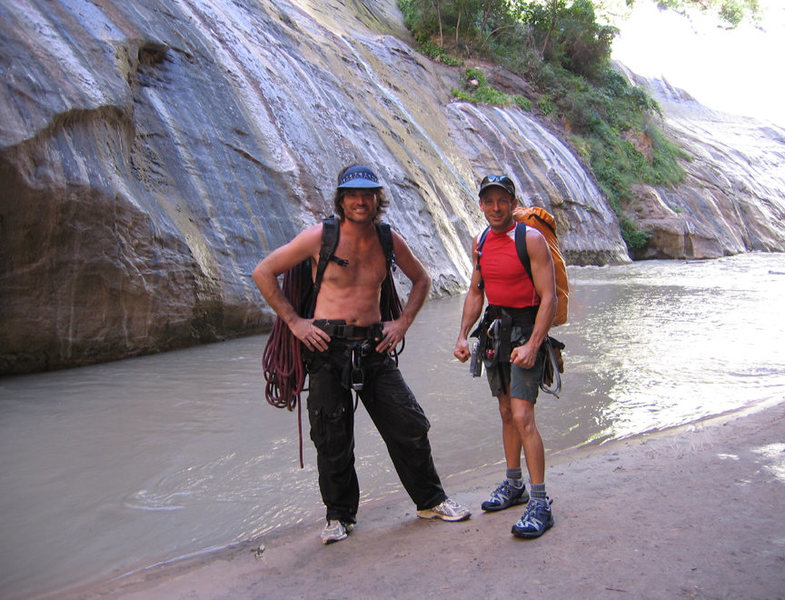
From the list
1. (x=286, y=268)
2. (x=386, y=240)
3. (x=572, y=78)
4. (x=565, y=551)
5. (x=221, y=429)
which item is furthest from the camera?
(x=572, y=78)

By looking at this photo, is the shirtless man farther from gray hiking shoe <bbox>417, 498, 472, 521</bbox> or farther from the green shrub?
the green shrub

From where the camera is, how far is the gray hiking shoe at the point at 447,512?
315 centimetres

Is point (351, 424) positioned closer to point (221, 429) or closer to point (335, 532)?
point (335, 532)

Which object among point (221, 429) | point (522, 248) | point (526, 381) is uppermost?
point (522, 248)

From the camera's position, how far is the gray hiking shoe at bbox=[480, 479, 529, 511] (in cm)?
321

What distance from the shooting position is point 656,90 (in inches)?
1508

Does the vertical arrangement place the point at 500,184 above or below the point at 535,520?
above

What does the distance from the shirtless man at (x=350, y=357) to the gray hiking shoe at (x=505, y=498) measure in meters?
0.13

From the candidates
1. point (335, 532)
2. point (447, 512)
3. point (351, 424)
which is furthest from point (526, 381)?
point (335, 532)

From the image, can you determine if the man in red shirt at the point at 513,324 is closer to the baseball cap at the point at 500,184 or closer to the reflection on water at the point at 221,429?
the baseball cap at the point at 500,184

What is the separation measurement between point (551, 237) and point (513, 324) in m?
0.53

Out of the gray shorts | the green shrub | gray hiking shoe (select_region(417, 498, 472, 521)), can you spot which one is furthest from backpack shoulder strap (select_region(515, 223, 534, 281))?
the green shrub

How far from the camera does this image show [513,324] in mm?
3221

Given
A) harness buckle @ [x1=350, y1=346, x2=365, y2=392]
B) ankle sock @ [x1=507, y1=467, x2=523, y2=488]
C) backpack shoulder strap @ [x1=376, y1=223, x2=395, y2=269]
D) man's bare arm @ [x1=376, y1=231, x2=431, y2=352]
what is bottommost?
ankle sock @ [x1=507, y1=467, x2=523, y2=488]
